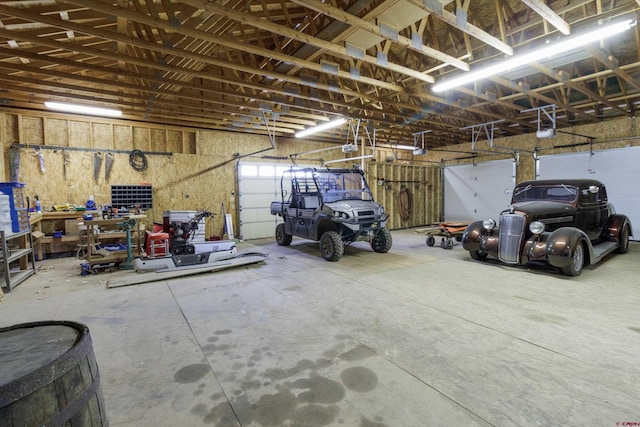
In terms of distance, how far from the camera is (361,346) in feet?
9.12

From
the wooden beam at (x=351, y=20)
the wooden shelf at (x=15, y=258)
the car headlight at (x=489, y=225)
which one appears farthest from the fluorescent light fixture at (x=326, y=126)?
the wooden shelf at (x=15, y=258)

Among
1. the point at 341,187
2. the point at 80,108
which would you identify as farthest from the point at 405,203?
the point at 80,108

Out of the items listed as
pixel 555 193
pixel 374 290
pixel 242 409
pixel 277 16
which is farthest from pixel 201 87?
pixel 555 193

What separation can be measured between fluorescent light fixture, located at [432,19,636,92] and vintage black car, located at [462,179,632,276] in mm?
2473

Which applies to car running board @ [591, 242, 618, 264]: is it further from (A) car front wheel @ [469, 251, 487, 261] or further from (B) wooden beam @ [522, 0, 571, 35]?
(B) wooden beam @ [522, 0, 571, 35]

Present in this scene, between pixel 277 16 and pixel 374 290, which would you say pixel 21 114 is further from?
pixel 374 290

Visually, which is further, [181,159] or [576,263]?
[181,159]

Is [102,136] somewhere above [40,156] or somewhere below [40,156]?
above

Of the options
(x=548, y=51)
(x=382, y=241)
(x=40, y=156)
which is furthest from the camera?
(x=40, y=156)

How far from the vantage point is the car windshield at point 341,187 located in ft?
23.6

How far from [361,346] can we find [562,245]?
4.00 metres

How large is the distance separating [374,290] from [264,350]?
2.12 m

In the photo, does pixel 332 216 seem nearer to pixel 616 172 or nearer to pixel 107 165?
pixel 107 165

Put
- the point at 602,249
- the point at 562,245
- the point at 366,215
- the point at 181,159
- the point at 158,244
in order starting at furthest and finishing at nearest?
the point at 181,159
the point at 366,215
the point at 158,244
the point at 602,249
the point at 562,245
